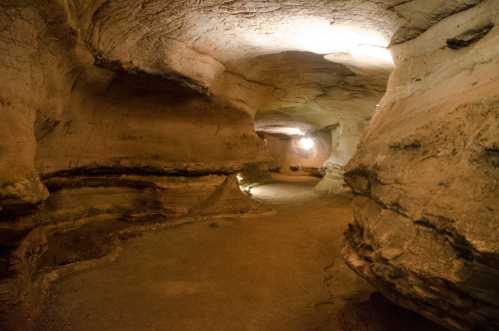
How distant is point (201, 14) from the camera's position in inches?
144

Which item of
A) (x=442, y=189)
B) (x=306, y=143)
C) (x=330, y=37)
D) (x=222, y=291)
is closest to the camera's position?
(x=442, y=189)

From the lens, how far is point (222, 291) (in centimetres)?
308

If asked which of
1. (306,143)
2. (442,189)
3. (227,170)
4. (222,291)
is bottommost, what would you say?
(222,291)

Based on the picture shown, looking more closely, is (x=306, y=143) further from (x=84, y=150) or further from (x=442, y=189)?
(x=442, y=189)

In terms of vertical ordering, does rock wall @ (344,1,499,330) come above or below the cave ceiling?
below

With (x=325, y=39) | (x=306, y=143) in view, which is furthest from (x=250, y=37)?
(x=306, y=143)

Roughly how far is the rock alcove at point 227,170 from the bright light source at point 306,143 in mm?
9709

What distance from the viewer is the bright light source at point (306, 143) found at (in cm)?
1645

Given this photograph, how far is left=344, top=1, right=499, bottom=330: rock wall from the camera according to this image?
58.4 inches

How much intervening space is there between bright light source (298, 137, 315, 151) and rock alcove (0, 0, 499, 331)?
31.9 ft

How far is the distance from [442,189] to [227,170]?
4.86 m

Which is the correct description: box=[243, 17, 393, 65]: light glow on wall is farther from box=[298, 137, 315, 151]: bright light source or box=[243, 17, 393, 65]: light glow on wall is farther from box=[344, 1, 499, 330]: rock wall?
box=[298, 137, 315, 151]: bright light source

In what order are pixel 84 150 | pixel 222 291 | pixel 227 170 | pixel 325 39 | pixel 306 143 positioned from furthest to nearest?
pixel 306 143 → pixel 227 170 → pixel 84 150 → pixel 325 39 → pixel 222 291

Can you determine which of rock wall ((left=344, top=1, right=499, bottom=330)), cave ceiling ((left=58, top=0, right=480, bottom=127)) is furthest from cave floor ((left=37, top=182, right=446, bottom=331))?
cave ceiling ((left=58, top=0, right=480, bottom=127))
